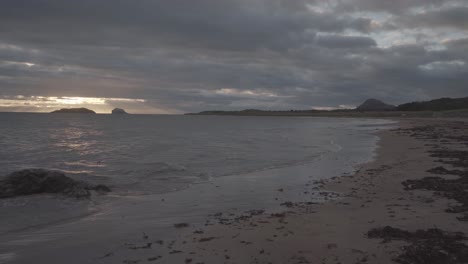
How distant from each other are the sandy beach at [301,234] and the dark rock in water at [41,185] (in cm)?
154

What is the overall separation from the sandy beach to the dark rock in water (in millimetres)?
1543

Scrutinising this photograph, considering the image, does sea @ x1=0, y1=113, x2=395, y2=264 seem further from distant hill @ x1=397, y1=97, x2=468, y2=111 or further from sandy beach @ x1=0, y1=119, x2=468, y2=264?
distant hill @ x1=397, y1=97, x2=468, y2=111

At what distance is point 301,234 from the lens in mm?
7297

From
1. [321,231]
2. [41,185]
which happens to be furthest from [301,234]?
[41,185]

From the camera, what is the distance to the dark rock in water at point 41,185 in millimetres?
12086

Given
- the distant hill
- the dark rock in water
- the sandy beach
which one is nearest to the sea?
the sandy beach

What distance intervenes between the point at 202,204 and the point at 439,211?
6.05 meters

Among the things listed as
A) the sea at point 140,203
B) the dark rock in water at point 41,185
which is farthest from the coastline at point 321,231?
the dark rock in water at point 41,185

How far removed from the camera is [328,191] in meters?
12.0

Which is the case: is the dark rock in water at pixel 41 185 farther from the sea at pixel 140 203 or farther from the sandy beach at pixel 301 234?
the sandy beach at pixel 301 234

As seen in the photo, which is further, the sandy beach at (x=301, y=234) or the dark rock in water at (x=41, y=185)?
the dark rock in water at (x=41, y=185)

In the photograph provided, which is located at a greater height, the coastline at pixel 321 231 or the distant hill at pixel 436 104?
the distant hill at pixel 436 104

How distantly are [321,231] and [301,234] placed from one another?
45 cm

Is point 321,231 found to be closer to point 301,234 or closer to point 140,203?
point 301,234
